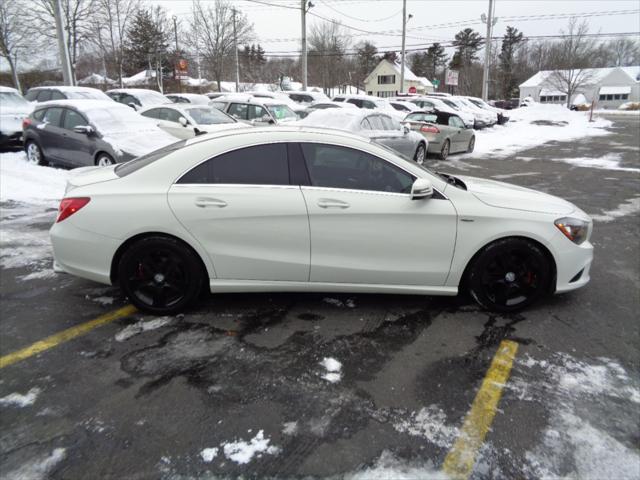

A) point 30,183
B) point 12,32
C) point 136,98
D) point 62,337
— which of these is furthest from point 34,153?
point 12,32

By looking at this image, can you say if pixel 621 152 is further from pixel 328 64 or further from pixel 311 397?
pixel 328 64

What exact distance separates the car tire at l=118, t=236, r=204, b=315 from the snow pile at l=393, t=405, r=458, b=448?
2037mm

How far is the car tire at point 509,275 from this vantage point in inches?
152

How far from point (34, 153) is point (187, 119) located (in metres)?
3.54

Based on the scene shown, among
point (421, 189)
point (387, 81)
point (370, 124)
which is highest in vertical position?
point (387, 81)

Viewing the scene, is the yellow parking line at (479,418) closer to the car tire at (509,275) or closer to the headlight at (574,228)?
the car tire at (509,275)

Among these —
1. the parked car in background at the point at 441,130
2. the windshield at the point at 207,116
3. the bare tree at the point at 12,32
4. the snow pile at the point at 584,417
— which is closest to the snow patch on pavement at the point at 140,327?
the snow pile at the point at 584,417

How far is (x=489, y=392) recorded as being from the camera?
2947 mm

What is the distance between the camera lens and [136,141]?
915cm

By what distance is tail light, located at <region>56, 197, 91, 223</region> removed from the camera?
3.79 metres

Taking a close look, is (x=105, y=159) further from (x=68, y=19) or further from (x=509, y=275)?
(x=68, y=19)

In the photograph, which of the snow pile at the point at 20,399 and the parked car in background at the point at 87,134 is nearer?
the snow pile at the point at 20,399

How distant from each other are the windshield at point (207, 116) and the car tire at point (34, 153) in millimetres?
3655

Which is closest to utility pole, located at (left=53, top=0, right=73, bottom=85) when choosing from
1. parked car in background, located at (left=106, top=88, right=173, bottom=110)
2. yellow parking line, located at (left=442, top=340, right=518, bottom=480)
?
parked car in background, located at (left=106, top=88, right=173, bottom=110)
